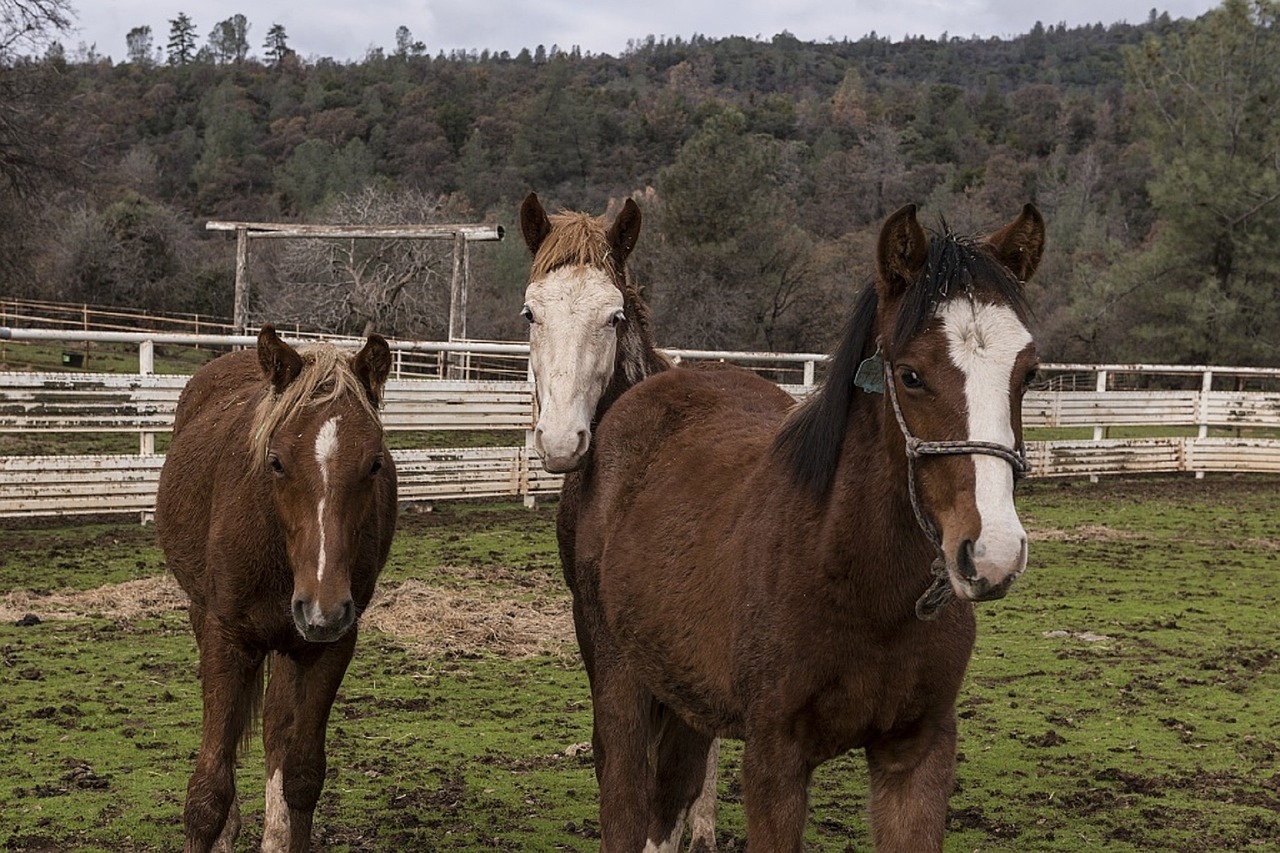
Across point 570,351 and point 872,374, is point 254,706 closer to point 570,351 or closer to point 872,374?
point 570,351

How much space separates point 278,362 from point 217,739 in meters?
1.24

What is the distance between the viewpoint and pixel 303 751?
409cm

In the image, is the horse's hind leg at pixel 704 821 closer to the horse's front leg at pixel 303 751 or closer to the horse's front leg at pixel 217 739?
the horse's front leg at pixel 303 751

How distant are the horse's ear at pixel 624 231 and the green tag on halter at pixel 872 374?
203 centimetres

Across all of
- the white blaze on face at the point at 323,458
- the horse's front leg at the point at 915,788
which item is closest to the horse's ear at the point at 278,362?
the white blaze on face at the point at 323,458

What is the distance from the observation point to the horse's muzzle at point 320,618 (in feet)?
11.6

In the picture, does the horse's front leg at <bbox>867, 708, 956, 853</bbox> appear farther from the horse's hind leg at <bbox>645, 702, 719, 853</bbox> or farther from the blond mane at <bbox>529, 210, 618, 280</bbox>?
the blond mane at <bbox>529, 210, 618, 280</bbox>

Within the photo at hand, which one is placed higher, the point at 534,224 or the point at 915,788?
the point at 534,224

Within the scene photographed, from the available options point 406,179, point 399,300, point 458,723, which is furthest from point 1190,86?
point 406,179

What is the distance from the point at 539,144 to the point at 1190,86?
40.7 meters

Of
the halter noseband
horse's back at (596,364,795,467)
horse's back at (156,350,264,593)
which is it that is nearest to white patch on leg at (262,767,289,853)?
horse's back at (156,350,264,593)

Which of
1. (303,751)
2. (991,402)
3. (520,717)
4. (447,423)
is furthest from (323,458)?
(447,423)

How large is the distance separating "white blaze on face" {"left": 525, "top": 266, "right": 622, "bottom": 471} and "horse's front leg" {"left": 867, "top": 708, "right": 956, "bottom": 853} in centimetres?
158

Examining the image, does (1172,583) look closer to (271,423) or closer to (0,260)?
(271,423)
